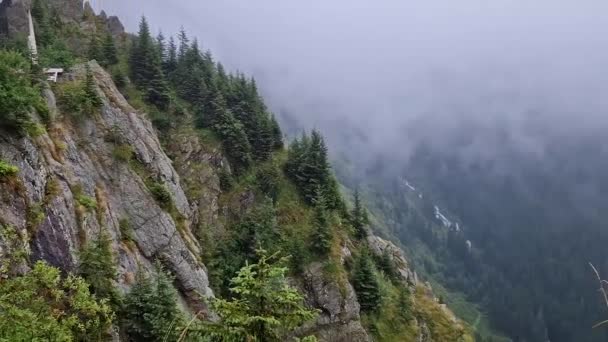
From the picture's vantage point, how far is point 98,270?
25250 millimetres

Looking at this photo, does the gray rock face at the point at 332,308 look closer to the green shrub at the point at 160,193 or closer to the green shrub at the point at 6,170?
the green shrub at the point at 160,193

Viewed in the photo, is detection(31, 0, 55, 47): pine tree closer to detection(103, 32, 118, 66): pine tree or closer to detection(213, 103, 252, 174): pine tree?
detection(103, 32, 118, 66): pine tree

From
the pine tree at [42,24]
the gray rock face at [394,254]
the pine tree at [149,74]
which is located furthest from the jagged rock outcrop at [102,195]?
the gray rock face at [394,254]

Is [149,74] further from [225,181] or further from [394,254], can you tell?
[394,254]

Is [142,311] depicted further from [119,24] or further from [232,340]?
[119,24]

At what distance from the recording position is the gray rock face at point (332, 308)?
154 ft

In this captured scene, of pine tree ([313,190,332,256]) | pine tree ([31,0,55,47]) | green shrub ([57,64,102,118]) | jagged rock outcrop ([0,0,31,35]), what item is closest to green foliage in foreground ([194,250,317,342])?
green shrub ([57,64,102,118])

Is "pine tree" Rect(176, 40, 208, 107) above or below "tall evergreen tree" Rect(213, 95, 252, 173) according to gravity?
above

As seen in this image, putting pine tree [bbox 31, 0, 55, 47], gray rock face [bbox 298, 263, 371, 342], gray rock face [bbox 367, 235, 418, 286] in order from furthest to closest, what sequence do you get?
gray rock face [bbox 367, 235, 418, 286]
pine tree [bbox 31, 0, 55, 47]
gray rock face [bbox 298, 263, 371, 342]

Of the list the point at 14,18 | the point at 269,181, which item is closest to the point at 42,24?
the point at 14,18

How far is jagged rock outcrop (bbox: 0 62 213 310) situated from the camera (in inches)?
1027

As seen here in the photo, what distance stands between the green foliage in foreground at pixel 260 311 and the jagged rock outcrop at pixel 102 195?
16.9 meters

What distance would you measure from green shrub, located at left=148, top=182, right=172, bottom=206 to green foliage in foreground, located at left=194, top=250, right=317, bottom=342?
3210cm

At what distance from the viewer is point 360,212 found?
6206 cm
